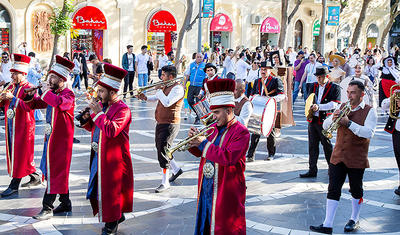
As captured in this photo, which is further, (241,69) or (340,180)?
(241,69)

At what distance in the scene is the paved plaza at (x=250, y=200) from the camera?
21.7 ft

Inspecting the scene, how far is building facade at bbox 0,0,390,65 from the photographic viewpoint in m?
26.4

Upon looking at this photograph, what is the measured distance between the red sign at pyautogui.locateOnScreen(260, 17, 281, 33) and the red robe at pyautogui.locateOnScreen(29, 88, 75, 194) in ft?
102

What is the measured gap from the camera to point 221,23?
34.3 meters

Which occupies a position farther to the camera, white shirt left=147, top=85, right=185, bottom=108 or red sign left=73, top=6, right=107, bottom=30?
red sign left=73, top=6, right=107, bottom=30

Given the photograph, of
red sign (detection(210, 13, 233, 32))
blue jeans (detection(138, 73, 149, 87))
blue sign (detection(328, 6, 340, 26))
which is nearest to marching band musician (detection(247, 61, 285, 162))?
blue jeans (detection(138, 73, 149, 87))

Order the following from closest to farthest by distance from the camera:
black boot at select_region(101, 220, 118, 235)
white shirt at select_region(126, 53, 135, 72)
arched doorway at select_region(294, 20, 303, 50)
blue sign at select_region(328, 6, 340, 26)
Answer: black boot at select_region(101, 220, 118, 235) < white shirt at select_region(126, 53, 135, 72) < blue sign at select_region(328, 6, 340, 26) < arched doorway at select_region(294, 20, 303, 50)

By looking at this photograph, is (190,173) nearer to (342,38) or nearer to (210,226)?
(210,226)

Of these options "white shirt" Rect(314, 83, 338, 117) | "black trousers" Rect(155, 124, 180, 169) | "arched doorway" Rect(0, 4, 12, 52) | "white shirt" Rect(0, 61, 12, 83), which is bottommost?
"black trousers" Rect(155, 124, 180, 169)

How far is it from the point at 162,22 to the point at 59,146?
2554 cm

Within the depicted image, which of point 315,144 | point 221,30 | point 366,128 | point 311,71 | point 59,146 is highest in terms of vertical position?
point 221,30

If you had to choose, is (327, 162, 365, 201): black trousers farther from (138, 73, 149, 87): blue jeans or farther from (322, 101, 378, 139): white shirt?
(138, 73, 149, 87): blue jeans

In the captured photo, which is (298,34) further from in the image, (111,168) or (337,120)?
→ (111,168)

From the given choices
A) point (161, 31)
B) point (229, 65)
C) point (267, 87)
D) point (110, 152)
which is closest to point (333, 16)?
point (161, 31)
